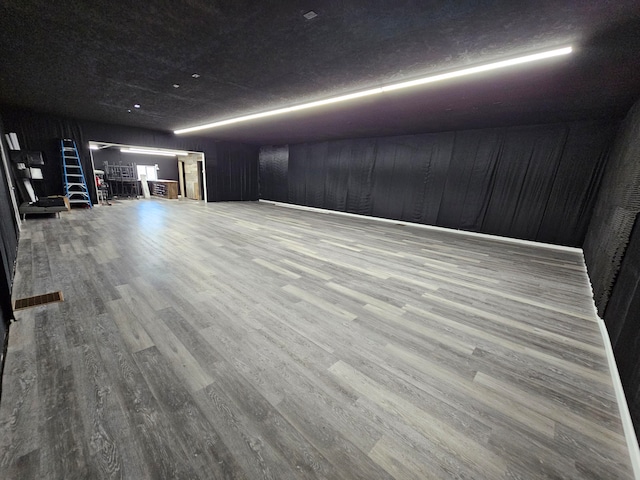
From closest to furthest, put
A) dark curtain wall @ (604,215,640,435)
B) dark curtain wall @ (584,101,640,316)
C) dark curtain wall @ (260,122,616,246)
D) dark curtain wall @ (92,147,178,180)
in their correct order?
dark curtain wall @ (604,215,640,435)
dark curtain wall @ (584,101,640,316)
dark curtain wall @ (260,122,616,246)
dark curtain wall @ (92,147,178,180)

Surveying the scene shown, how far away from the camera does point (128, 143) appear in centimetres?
814

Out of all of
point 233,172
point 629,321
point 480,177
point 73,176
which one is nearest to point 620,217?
point 629,321

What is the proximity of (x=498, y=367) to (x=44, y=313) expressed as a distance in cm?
357

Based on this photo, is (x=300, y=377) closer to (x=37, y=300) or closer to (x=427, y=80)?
(x=37, y=300)

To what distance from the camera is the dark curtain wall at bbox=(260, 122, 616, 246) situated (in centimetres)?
488

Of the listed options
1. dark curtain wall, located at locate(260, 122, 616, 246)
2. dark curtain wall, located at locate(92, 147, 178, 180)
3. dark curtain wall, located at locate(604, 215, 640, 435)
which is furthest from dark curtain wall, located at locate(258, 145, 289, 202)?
dark curtain wall, located at locate(604, 215, 640, 435)

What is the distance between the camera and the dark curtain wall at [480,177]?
4.88 m

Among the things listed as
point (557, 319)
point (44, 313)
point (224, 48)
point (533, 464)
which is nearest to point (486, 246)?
point (557, 319)

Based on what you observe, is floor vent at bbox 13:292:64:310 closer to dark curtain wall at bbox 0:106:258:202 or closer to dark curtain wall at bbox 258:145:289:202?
dark curtain wall at bbox 0:106:258:202

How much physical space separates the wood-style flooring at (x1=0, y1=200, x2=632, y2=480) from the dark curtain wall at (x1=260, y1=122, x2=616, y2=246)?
262cm

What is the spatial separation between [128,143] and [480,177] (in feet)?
34.5

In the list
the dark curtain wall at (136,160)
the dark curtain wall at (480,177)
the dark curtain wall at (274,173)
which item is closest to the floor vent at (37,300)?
the dark curtain wall at (480,177)

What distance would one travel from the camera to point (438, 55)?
2.73 meters

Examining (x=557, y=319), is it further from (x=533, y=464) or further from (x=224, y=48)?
(x=224, y=48)
